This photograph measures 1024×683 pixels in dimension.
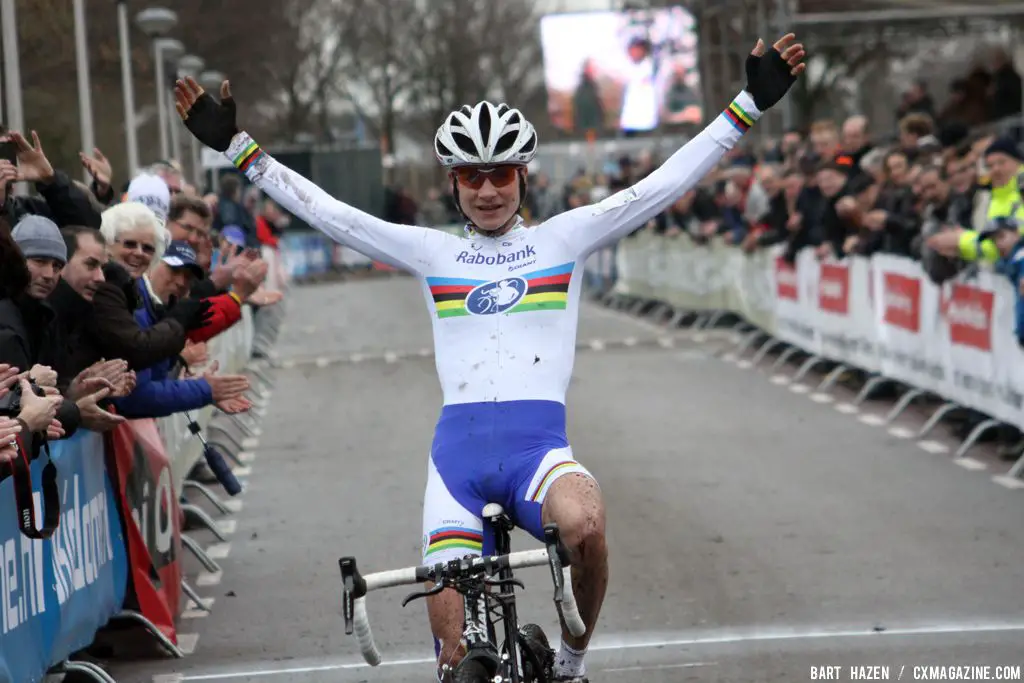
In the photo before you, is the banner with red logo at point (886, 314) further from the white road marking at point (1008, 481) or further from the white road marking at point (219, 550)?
the white road marking at point (219, 550)

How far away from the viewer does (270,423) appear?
18.7 metres

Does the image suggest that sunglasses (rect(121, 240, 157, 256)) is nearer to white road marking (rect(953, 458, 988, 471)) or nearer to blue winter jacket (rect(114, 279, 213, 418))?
blue winter jacket (rect(114, 279, 213, 418))

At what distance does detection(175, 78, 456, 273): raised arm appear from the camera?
21.7 ft

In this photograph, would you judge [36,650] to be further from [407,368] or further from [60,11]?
[407,368]

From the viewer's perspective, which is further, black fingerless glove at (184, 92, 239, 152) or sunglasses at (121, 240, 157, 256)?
sunglasses at (121, 240, 157, 256)

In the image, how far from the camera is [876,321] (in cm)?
1773

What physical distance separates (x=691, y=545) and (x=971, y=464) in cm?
356

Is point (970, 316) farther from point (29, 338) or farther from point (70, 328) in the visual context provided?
point (29, 338)

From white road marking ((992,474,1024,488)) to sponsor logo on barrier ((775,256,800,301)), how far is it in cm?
767

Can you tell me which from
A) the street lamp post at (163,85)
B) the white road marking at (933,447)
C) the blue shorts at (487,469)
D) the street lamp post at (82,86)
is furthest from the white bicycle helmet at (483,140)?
the street lamp post at (163,85)

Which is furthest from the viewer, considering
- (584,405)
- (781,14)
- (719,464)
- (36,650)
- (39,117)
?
(781,14)

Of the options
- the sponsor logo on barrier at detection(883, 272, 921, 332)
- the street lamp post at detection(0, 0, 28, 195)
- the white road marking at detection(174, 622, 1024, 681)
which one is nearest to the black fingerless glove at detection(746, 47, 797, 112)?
the white road marking at detection(174, 622, 1024, 681)

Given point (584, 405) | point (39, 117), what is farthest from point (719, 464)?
point (39, 117)

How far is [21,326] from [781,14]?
23.3 m
